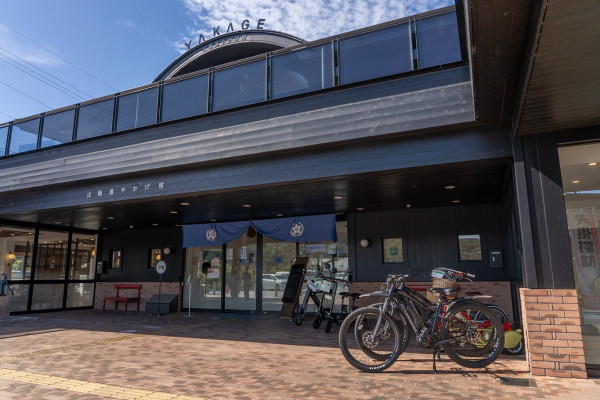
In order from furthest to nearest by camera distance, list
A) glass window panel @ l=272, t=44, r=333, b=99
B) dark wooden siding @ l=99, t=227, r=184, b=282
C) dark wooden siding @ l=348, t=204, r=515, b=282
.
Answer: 1. dark wooden siding @ l=99, t=227, r=184, b=282
2. dark wooden siding @ l=348, t=204, r=515, b=282
3. glass window panel @ l=272, t=44, r=333, b=99

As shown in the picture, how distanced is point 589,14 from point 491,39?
30.2 inches

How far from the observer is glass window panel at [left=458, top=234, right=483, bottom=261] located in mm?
9828

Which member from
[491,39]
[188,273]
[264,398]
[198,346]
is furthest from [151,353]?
[188,273]

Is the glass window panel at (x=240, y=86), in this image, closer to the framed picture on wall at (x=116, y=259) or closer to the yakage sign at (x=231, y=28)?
the yakage sign at (x=231, y=28)

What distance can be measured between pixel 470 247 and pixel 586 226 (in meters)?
5.12

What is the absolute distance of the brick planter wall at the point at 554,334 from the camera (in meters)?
4.48

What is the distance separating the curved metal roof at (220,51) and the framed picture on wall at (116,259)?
21.7ft

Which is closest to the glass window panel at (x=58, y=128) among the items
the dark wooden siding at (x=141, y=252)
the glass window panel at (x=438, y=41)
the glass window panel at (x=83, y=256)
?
the dark wooden siding at (x=141, y=252)

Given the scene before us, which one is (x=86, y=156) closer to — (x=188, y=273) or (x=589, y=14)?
(x=188, y=273)

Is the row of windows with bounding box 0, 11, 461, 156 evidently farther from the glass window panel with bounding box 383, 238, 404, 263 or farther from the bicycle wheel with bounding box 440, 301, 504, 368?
the glass window panel with bounding box 383, 238, 404, 263

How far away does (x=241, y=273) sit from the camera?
41.0ft

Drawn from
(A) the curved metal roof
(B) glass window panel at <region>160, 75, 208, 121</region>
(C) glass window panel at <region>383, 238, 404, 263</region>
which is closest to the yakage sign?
(A) the curved metal roof

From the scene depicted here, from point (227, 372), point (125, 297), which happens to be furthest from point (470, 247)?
point (125, 297)

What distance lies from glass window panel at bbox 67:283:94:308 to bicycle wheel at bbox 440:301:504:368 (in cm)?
1336
